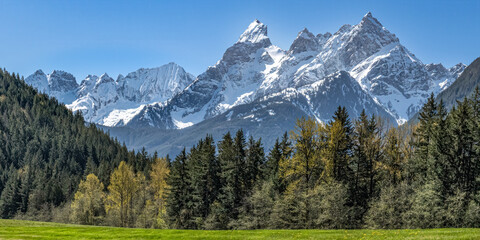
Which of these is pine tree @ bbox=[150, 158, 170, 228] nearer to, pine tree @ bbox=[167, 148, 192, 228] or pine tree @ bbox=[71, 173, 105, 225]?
pine tree @ bbox=[167, 148, 192, 228]

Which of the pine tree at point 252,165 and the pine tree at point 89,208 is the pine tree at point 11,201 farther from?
the pine tree at point 252,165

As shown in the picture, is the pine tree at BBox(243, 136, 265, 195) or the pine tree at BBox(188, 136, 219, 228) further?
the pine tree at BBox(188, 136, 219, 228)

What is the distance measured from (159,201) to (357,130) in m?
51.2

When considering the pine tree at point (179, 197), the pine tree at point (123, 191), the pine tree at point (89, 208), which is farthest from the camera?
the pine tree at point (89, 208)

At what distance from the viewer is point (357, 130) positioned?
63125 mm

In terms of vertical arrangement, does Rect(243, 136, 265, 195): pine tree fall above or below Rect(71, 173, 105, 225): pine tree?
above

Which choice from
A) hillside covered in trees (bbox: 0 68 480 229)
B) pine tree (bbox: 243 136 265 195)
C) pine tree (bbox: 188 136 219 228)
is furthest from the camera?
pine tree (bbox: 188 136 219 228)

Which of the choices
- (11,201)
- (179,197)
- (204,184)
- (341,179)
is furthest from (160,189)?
(11,201)

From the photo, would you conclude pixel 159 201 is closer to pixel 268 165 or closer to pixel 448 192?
pixel 268 165

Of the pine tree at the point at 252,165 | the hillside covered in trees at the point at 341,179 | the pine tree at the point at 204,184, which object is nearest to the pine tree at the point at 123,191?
the hillside covered in trees at the point at 341,179

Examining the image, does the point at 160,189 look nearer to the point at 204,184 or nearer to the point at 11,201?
the point at 204,184

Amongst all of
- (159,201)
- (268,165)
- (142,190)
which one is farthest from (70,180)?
(268,165)

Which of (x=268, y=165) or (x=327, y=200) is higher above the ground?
(x=268, y=165)

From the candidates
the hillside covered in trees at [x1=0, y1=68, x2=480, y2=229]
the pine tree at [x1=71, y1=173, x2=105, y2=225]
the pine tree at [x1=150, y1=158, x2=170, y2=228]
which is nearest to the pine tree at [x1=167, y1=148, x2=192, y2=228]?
the hillside covered in trees at [x1=0, y1=68, x2=480, y2=229]
